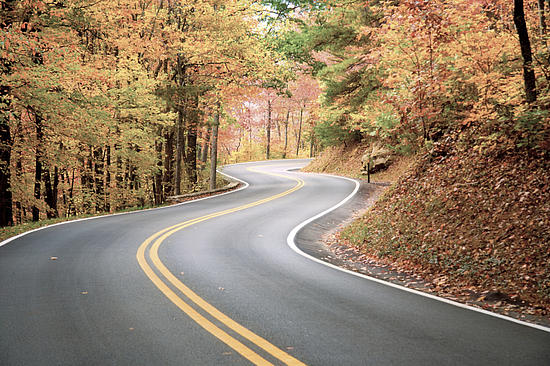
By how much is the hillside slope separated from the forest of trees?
827 mm

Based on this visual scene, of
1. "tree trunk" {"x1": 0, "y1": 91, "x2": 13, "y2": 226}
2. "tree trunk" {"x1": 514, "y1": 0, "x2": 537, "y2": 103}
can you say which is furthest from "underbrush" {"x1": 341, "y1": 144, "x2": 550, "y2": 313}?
"tree trunk" {"x1": 0, "y1": 91, "x2": 13, "y2": 226}

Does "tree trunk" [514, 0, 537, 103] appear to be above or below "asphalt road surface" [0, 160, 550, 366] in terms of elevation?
above

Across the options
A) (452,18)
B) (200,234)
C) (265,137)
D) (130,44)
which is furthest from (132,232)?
(265,137)

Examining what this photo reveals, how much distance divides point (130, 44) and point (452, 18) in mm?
14395

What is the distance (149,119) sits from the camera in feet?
58.3

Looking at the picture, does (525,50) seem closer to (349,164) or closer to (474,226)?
(474,226)

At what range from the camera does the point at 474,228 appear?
8.12 meters

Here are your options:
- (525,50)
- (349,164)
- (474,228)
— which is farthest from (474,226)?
(349,164)

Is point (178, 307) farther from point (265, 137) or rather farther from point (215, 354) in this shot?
point (265, 137)

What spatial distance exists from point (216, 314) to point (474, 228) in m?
5.62

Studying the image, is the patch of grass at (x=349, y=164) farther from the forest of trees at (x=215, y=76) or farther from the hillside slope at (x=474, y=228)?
the hillside slope at (x=474, y=228)

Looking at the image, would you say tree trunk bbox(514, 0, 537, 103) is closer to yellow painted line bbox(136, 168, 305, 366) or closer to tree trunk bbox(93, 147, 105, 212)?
yellow painted line bbox(136, 168, 305, 366)

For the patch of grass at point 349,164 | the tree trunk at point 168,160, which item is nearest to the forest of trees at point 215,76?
the tree trunk at point 168,160

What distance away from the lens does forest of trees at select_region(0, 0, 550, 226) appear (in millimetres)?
10242
